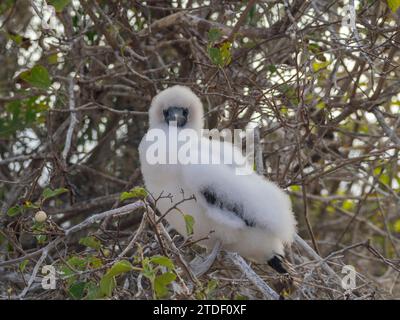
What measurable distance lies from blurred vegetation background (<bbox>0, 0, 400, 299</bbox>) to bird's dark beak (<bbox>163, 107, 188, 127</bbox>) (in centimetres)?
16

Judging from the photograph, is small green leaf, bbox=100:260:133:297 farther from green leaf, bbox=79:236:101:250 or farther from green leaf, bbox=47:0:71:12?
green leaf, bbox=47:0:71:12

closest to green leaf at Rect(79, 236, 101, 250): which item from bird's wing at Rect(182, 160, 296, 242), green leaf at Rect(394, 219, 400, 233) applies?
bird's wing at Rect(182, 160, 296, 242)

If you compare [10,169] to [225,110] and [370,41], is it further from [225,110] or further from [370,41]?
[370,41]

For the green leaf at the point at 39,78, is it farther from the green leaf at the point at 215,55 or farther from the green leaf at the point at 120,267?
the green leaf at the point at 120,267

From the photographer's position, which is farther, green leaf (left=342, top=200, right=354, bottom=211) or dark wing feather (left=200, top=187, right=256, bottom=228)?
A: green leaf (left=342, top=200, right=354, bottom=211)

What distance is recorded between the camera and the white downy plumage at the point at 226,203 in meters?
3.32

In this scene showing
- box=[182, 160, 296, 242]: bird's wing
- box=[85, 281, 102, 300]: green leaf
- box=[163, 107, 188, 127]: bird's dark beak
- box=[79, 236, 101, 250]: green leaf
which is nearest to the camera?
box=[85, 281, 102, 300]: green leaf

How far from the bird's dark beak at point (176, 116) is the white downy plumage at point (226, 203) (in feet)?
0.30

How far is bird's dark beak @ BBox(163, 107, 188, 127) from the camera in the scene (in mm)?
3711

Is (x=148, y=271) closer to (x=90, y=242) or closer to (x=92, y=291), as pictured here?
(x=92, y=291)

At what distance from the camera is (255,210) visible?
332cm

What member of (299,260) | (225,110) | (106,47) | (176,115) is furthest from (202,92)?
(299,260)

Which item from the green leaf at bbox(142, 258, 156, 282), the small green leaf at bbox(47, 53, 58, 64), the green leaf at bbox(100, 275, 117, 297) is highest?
the small green leaf at bbox(47, 53, 58, 64)
